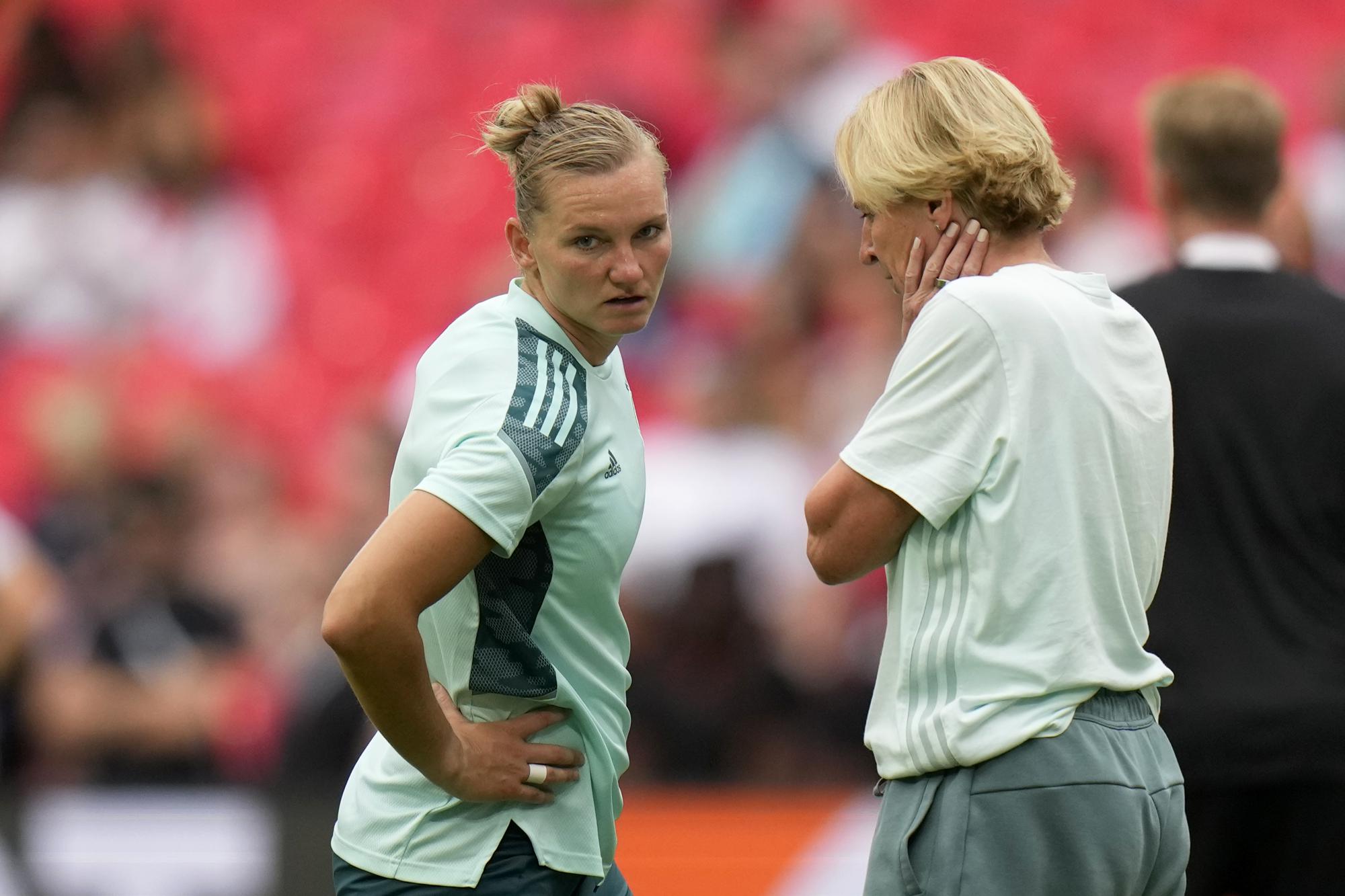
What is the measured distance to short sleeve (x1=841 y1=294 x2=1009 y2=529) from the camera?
2121 millimetres

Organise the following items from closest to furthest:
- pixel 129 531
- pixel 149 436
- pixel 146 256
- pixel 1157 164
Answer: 1. pixel 1157 164
2. pixel 129 531
3. pixel 149 436
4. pixel 146 256

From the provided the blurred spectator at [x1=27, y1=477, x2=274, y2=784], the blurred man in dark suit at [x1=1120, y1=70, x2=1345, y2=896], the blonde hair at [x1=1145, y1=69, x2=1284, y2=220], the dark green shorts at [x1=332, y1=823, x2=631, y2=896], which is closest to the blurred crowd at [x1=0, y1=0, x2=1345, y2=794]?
the blurred spectator at [x1=27, y1=477, x2=274, y2=784]

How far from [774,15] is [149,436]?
339 centimetres

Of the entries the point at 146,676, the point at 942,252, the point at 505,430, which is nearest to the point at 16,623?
the point at 146,676

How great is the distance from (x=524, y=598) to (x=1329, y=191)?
5.83 meters

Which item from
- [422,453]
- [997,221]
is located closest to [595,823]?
[422,453]

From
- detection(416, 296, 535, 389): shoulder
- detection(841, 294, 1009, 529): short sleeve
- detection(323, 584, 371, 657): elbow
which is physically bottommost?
detection(323, 584, 371, 657): elbow

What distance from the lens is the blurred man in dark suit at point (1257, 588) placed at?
294cm

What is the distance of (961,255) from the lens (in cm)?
225

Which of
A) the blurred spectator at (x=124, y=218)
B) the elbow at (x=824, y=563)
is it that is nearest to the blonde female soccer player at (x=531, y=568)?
the elbow at (x=824, y=563)

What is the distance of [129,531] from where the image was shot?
5551 millimetres

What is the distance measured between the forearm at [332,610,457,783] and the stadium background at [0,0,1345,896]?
84.5 inches

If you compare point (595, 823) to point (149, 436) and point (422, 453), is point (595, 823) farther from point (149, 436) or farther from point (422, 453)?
point (149, 436)

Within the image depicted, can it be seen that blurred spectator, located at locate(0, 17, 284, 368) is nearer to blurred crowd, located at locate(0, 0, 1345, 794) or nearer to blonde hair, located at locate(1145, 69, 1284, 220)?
blurred crowd, located at locate(0, 0, 1345, 794)
